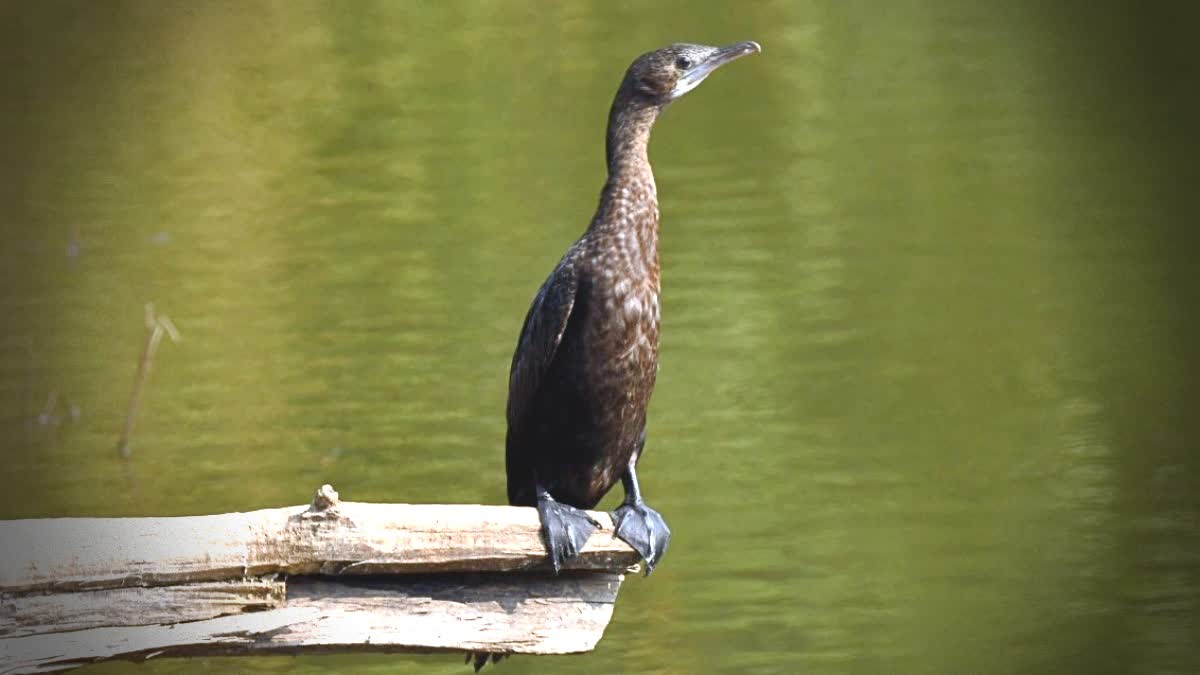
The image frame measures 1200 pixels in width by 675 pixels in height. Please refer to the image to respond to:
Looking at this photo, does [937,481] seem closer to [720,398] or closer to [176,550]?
[720,398]

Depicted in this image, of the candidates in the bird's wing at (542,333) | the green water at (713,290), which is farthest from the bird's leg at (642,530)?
the green water at (713,290)

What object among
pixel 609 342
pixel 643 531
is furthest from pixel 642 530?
pixel 609 342

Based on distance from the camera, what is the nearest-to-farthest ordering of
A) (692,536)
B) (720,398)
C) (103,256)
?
1. (692,536)
2. (720,398)
3. (103,256)

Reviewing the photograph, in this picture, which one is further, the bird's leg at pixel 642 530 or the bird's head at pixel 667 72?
the bird's head at pixel 667 72

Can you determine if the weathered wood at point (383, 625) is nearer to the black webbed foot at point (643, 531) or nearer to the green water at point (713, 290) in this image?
the black webbed foot at point (643, 531)

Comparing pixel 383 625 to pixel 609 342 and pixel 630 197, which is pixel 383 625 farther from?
pixel 630 197

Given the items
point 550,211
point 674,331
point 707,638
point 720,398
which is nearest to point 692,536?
point 707,638

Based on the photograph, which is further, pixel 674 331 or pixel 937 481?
pixel 674 331

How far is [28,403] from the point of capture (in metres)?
8.31

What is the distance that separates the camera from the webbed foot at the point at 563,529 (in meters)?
3.84

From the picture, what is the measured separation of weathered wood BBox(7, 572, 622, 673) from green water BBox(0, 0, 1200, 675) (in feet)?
6.32

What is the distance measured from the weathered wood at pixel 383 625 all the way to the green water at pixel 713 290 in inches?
75.8

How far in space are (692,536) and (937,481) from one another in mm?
979

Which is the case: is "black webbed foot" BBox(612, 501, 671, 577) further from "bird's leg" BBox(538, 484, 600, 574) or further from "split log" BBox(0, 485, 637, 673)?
"split log" BBox(0, 485, 637, 673)
